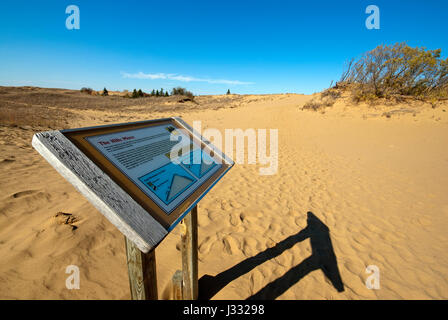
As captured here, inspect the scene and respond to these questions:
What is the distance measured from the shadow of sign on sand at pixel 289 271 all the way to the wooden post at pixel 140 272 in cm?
115

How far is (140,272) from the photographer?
1078 millimetres

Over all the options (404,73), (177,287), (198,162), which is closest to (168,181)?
(198,162)

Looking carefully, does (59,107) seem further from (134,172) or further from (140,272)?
(140,272)

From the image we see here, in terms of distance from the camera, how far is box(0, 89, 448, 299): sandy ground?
2.18 metres

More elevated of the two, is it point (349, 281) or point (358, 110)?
point (358, 110)

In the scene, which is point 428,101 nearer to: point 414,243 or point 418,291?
point 414,243

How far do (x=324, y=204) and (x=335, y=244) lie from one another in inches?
49.1

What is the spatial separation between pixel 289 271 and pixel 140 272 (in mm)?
1992

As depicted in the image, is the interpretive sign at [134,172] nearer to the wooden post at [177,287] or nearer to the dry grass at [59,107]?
the wooden post at [177,287]

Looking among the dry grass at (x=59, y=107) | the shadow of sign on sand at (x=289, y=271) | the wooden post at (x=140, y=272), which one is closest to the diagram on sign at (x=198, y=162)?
the wooden post at (x=140, y=272)

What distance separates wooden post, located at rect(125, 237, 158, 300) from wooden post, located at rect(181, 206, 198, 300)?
552 millimetres

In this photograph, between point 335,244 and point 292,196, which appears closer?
point 335,244

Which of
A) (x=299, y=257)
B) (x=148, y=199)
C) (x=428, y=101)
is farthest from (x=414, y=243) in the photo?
(x=428, y=101)
